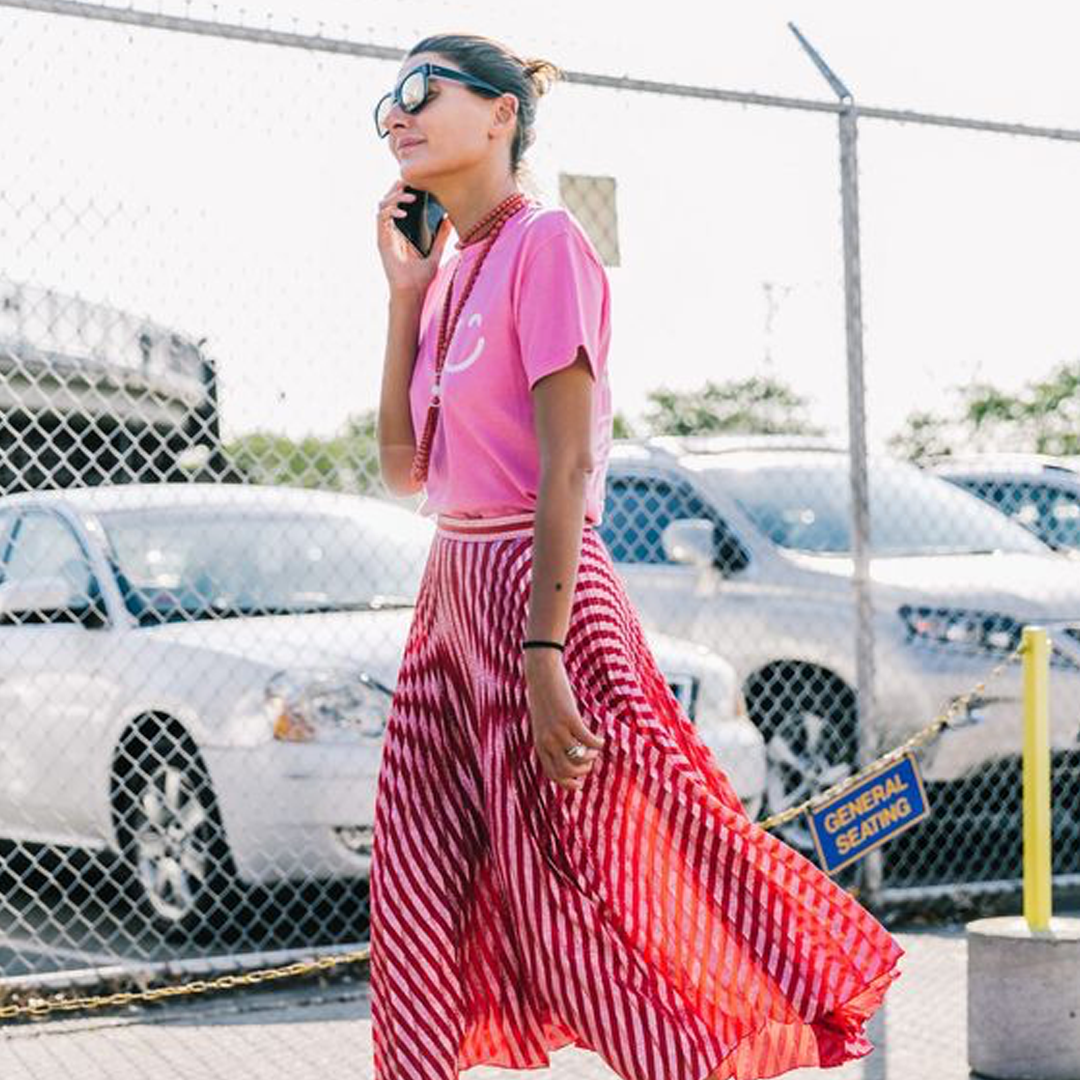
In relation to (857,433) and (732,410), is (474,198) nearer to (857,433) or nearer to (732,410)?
(857,433)

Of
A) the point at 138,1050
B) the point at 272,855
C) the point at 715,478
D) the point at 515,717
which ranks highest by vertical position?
the point at 715,478

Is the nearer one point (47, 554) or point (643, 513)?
point (47, 554)

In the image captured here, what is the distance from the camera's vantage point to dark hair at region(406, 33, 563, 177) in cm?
334

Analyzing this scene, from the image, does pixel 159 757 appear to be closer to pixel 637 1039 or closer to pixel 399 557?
pixel 399 557

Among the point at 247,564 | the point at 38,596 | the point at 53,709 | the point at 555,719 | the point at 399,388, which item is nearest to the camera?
the point at 555,719

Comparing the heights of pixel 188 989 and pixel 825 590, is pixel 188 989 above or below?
below

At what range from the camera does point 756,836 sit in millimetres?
3219

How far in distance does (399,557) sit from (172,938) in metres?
1.52

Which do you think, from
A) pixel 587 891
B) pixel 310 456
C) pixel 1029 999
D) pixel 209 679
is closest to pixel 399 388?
pixel 587 891

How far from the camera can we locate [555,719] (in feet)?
10.1

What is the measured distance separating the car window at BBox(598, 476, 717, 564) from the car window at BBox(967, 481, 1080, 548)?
84.0 inches

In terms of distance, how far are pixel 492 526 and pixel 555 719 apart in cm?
36

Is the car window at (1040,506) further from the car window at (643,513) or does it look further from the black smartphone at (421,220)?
the black smartphone at (421,220)

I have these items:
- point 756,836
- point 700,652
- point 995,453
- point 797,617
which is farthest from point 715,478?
point 756,836
